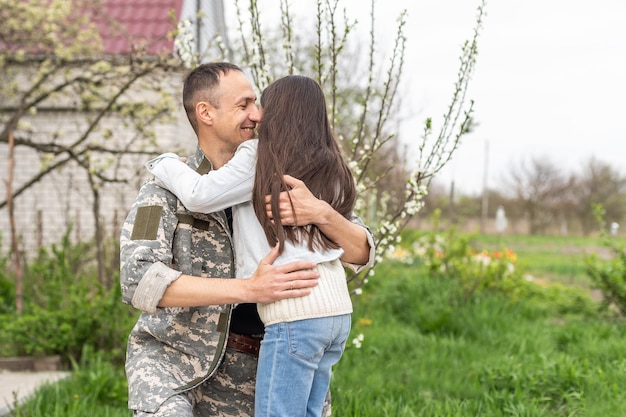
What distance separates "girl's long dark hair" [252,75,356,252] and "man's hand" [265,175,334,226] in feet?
0.07

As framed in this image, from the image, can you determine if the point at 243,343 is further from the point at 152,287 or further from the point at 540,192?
the point at 540,192

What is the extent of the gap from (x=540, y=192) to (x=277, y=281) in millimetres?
37389

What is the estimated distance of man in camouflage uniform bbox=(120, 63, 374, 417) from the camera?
2.21 m

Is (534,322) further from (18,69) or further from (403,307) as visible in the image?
(18,69)

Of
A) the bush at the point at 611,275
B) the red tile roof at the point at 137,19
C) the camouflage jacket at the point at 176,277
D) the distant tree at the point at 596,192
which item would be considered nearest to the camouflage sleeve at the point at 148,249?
the camouflage jacket at the point at 176,277

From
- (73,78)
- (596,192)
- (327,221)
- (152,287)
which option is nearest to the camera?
(152,287)

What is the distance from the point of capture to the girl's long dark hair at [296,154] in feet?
7.57

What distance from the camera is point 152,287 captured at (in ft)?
7.08

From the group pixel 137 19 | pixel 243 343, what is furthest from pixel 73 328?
pixel 137 19

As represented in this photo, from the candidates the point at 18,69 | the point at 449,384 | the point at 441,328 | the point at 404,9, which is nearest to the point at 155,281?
the point at 404,9

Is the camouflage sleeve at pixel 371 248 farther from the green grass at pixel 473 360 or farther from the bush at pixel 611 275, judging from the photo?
the bush at pixel 611 275

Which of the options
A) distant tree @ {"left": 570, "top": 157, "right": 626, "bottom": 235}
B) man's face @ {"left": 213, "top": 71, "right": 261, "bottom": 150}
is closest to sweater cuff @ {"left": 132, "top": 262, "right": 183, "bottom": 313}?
man's face @ {"left": 213, "top": 71, "right": 261, "bottom": 150}

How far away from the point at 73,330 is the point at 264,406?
3.77 m

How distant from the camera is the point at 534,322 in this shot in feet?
25.0
